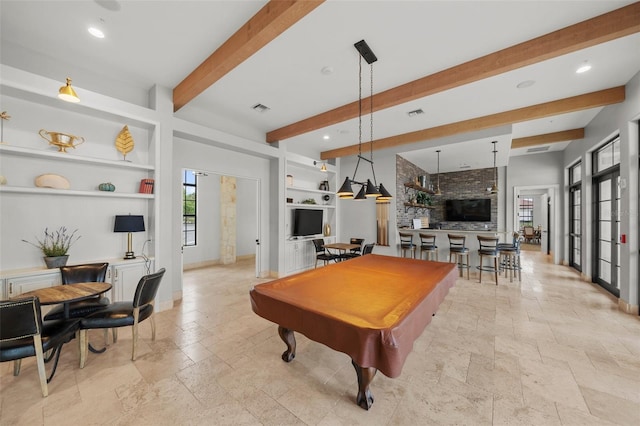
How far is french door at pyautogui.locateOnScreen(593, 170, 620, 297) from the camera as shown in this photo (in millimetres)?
4398

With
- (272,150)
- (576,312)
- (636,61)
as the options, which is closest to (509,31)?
(636,61)

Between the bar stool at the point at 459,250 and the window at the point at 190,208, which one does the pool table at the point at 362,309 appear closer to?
the bar stool at the point at 459,250

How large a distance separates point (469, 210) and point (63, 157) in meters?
10.6

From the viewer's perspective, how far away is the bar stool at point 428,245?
6.21 meters

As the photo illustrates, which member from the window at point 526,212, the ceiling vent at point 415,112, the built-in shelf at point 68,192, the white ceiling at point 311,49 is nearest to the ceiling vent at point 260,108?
the white ceiling at point 311,49

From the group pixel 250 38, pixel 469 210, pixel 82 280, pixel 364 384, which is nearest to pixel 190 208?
pixel 82 280

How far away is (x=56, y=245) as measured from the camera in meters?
3.13

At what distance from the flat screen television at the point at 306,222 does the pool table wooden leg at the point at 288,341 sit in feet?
13.5

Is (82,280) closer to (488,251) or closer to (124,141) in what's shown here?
(124,141)

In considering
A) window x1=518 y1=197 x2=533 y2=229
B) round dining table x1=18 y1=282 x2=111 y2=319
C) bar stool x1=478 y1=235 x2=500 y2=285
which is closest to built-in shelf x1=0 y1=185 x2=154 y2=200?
round dining table x1=18 y1=282 x2=111 y2=319

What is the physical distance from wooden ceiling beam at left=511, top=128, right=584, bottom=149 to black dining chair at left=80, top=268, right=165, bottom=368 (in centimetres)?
861

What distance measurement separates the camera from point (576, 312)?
3758 millimetres

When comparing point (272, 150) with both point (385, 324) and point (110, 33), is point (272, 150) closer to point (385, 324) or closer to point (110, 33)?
point (110, 33)

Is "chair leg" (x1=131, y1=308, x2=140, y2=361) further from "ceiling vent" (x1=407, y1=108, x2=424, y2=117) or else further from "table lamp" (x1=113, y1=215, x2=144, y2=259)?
"ceiling vent" (x1=407, y1=108, x2=424, y2=117)
